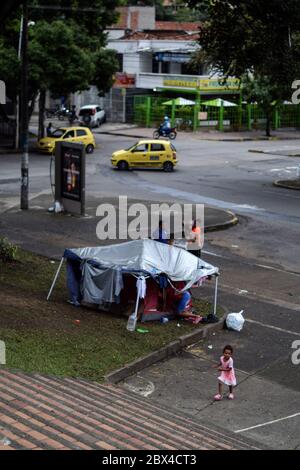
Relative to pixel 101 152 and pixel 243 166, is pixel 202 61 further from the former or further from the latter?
pixel 101 152

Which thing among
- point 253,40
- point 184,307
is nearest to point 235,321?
point 184,307

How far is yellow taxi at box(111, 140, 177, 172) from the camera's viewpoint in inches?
1457

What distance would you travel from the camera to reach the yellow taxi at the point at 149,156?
3700cm

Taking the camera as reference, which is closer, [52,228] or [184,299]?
[184,299]

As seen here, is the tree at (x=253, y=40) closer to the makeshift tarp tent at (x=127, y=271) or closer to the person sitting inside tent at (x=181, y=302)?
the makeshift tarp tent at (x=127, y=271)

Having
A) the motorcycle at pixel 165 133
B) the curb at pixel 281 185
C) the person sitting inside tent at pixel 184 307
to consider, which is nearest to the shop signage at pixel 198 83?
the motorcycle at pixel 165 133

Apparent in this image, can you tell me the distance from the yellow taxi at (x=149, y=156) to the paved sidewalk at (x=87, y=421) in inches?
1037

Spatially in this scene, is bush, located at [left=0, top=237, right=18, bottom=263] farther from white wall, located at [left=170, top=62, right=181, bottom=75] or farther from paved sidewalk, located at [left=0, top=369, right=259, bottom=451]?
white wall, located at [left=170, top=62, right=181, bottom=75]

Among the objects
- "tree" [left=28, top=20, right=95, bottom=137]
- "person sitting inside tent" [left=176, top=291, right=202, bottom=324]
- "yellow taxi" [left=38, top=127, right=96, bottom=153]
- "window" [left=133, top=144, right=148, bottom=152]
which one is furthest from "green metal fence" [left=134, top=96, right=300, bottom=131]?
"person sitting inside tent" [left=176, top=291, right=202, bottom=324]

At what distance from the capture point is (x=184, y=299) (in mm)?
15023

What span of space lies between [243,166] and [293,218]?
551 inches
